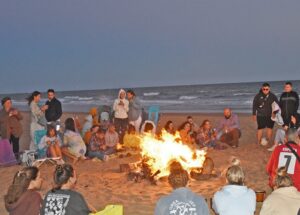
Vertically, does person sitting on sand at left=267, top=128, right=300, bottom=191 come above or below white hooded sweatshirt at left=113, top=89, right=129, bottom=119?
below

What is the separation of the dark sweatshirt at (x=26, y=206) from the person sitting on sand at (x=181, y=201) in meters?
1.11

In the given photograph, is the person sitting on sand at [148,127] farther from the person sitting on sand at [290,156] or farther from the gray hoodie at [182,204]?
the gray hoodie at [182,204]

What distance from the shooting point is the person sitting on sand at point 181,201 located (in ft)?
11.8

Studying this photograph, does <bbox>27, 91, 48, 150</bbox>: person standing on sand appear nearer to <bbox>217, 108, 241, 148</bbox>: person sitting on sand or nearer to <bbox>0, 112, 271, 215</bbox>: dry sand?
<bbox>0, 112, 271, 215</bbox>: dry sand

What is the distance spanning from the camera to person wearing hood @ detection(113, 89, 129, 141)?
12.3 metres

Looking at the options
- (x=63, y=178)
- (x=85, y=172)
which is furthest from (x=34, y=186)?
(x=85, y=172)

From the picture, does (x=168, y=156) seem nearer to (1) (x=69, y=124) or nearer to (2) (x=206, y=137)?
(1) (x=69, y=124)

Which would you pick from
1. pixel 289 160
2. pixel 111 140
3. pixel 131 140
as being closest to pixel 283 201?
pixel 289 160

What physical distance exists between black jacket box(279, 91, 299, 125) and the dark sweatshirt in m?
7.95

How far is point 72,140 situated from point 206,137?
3363 millimetres

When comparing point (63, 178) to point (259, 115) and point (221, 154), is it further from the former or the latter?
point (259, 115)

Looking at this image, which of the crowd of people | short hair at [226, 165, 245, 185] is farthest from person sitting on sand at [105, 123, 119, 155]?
short hair at [226, 165, 245, 185]

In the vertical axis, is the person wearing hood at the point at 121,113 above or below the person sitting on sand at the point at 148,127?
above

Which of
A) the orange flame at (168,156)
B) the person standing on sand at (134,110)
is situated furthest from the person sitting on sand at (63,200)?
the person standing on sand at (134,110)
